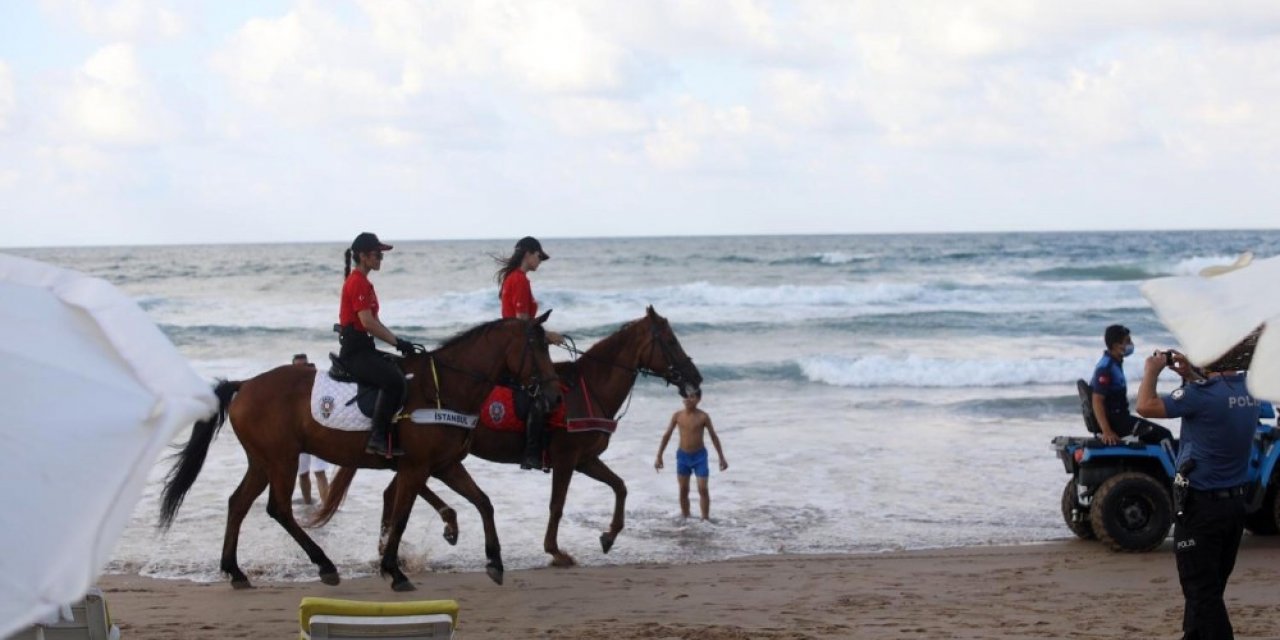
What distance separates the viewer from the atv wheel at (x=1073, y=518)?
10.7 m

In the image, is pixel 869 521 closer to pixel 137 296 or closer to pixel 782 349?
pixel 782 349

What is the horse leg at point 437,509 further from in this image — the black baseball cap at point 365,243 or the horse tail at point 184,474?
the black baseball cap at point 365,243

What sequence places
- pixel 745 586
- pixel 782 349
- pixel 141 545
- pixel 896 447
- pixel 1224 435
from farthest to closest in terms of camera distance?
1. pixel 782 349
2. pixel 896 447
3. pixel 141 545
4. pixel 745 586
5. pixel 1224 435

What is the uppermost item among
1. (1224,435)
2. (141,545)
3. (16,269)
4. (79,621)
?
(16,269)

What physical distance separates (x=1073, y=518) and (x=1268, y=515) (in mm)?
1668

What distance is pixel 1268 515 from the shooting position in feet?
35.1

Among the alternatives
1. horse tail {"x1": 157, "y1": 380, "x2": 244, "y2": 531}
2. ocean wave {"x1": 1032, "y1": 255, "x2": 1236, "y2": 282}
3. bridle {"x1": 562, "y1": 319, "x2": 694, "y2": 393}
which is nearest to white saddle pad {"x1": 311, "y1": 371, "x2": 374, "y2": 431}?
horse tail {"x1": 157, "y1": 380, "x2": 244, "y2": 531}

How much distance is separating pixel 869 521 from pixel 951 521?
0.79 meters

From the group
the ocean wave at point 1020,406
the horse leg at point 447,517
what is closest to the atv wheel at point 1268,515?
the horse leg at point 447,517

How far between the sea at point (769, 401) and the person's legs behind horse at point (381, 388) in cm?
193

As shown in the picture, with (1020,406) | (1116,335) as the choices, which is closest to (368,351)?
(1116,335)

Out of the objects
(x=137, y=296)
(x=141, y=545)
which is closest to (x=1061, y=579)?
(x=141, y=545)

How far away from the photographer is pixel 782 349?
93.5 feet

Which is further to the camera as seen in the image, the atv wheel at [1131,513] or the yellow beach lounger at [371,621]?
the atv wheel at [1131,513]
